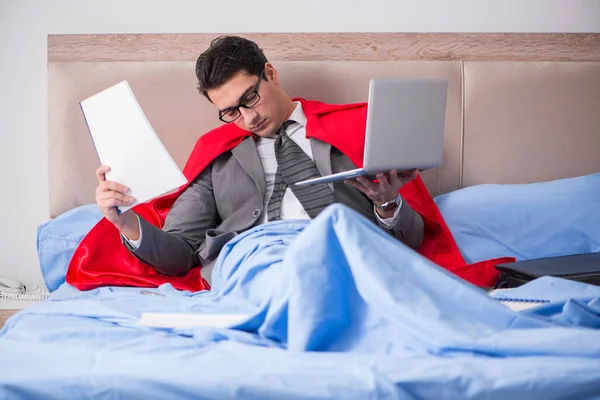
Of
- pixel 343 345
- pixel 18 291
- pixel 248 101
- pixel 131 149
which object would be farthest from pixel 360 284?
pixel 18 291

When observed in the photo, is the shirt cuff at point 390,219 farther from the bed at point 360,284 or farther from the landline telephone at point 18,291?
the landline telephone at point 18,291

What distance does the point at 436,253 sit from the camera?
186 cm

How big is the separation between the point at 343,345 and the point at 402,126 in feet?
1.87

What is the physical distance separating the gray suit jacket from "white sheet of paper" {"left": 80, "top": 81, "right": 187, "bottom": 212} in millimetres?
213

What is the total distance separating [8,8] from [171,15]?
0.56m

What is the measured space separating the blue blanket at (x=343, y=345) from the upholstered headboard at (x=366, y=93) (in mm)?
1055

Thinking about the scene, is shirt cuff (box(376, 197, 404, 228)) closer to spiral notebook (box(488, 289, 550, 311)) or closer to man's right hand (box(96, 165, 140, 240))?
spiral notebook (box(488, 289, 550, 311))

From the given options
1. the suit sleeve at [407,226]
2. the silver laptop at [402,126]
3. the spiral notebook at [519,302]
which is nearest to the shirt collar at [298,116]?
the suit sleeve at [407,226]

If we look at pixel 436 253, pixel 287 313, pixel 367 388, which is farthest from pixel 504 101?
pixel 367 388

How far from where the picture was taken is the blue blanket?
2.75 ft

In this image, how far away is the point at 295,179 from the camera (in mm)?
1809

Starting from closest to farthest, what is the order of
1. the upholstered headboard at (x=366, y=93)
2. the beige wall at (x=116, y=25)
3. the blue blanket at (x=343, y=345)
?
the blue blanket at (x=343, y=345) < the upholstered headboard at (x=366, y=93) < the beige wall at (x=116, y=25)

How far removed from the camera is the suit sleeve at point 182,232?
65.9 inches

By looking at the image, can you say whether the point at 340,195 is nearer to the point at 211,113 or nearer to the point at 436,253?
the point at 436,253
